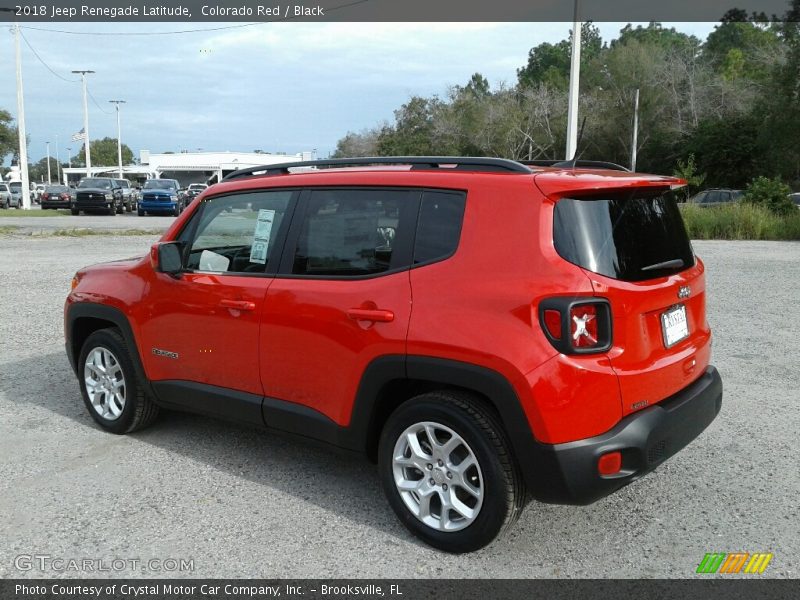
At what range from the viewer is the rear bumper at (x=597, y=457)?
3.08 m

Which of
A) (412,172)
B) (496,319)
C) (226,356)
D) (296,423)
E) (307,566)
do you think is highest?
(412,172)

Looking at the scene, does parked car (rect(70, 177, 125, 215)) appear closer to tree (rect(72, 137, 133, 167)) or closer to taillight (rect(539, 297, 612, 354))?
taillight (rect(539, 297, 612, 354))

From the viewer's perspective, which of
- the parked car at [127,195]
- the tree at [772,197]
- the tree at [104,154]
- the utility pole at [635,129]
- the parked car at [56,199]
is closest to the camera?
the tree at [772,197]

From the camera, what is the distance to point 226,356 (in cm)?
427

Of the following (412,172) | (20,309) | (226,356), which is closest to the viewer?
(412,172)

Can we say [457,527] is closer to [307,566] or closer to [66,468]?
[307,566]

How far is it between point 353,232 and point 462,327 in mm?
891

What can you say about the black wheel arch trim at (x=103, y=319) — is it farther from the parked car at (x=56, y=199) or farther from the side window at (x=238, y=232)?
the parked car at (x=56, y=199)

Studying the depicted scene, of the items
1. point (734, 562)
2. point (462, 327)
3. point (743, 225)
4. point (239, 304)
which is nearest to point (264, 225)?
point (239, 304)

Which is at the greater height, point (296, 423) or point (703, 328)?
point (703, 328)

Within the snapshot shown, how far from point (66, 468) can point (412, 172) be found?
2786 mm

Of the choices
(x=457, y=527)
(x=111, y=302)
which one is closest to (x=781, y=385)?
(x=457, y=527)

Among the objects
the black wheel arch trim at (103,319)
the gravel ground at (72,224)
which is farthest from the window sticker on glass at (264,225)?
the gravel ground at (72,224)

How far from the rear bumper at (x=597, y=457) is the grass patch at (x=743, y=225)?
18919 millimetres
